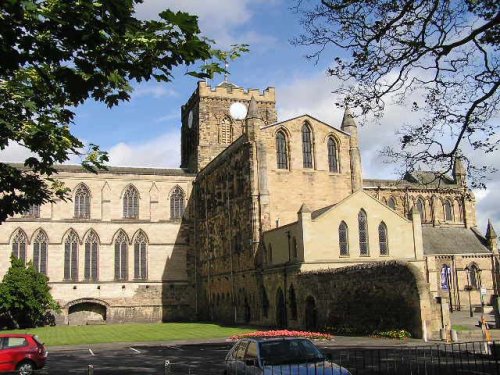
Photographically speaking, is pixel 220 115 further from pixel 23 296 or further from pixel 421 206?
pixel 23 296

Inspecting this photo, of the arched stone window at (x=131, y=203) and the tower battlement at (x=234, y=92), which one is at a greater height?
the tower battlement at (x=234, y=92)

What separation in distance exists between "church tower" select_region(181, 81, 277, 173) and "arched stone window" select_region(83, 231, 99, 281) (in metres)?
12.9

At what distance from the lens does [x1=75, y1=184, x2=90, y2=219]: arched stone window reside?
5491 centimetres

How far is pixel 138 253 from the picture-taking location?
55625mm

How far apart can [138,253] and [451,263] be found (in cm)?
3035

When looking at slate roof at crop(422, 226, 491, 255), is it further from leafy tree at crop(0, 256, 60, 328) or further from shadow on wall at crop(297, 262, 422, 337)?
leafy tree at crop(0, 256, 60, 328)

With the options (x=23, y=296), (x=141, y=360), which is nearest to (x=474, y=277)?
(x=141, y=360)

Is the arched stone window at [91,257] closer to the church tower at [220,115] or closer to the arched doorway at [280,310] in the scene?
the church tower at [220,115]

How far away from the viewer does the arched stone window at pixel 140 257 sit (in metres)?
55.2

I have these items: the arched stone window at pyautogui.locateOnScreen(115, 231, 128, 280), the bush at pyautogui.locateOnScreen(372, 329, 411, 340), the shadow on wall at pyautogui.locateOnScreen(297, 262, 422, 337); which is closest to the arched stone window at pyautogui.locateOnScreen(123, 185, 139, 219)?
the arched stone window at pyautogui.locateOnScreen(115, 231, 128, 280)

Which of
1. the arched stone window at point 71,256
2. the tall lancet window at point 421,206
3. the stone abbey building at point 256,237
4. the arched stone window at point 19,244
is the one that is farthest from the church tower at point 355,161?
the arched stone window at point 19,244

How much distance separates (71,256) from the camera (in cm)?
5375

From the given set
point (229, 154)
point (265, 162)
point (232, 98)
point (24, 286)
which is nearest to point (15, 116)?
point (265, 162)

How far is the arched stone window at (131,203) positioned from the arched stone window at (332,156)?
892 inches
